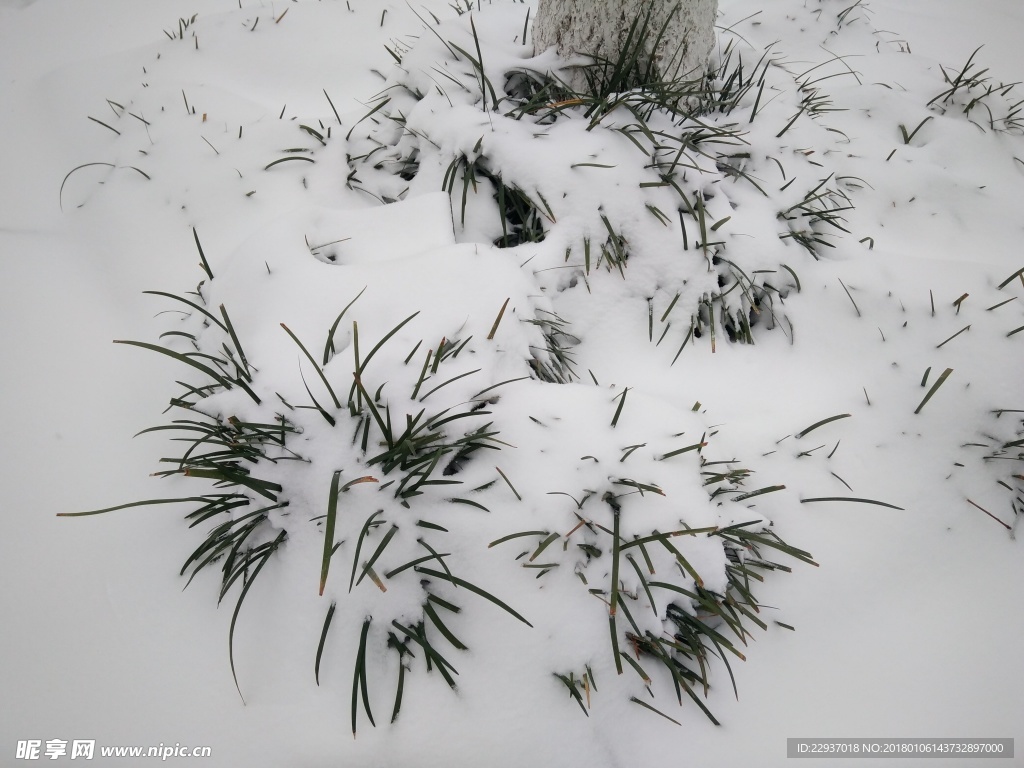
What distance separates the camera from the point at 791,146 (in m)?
2.12

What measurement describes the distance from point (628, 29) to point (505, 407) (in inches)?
59.2

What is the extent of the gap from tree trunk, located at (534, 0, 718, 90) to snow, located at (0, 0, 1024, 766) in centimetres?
25

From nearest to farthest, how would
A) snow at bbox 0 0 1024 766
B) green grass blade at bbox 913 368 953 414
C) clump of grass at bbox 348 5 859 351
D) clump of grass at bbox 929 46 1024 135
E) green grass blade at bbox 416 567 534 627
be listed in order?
green grass blade at bbox 416 567 534 627
snow at bbox 0 0 1024 766
green grass blade at bbox 913 368 953 414
clump of grass at bbox 348 5 859 351
clump of grass at bbox 929 46 1024 135

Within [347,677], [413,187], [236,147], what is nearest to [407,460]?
[347,677]

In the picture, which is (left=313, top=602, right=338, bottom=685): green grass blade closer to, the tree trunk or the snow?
the snow

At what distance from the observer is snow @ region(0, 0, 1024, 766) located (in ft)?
4.21

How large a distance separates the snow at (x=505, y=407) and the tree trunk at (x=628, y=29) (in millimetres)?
251

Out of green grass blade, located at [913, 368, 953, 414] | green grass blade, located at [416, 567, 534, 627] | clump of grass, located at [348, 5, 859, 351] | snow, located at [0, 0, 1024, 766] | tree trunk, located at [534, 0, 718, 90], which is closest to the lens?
green grass blade, located at [416, 567, 534, 627]

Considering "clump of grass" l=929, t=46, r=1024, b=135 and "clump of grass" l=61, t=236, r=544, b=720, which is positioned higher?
"clump of grass" l=929, t=46, r=1024, b=135

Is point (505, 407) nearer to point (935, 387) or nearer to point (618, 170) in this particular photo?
point (618, 170)

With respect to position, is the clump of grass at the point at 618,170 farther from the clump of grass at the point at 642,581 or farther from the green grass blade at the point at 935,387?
the clump of grass at the point at 642,581

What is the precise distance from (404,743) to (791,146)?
2372 millimetres

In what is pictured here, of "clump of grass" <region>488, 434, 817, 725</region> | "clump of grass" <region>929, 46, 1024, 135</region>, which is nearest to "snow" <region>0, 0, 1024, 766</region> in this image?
"clump of grass" <region>488, 434, 817, 725</region>

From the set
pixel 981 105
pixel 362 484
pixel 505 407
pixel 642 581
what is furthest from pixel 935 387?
pixel 981 105
